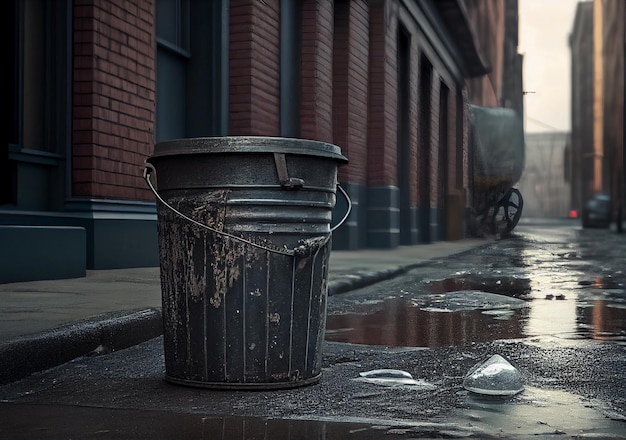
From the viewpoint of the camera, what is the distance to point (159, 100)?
33.0 feet

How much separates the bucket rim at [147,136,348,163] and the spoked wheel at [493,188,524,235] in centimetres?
2190

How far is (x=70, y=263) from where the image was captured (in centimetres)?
718

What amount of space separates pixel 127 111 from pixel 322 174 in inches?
202

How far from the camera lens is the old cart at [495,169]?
25219 mm

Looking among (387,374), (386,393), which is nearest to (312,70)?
(387,374)

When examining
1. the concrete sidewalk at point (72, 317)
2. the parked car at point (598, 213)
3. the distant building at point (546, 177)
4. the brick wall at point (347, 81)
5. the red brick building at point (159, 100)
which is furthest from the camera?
the distant building at point (546, 177)

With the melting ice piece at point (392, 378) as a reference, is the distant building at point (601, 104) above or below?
above

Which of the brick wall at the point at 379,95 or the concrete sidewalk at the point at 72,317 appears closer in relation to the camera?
the concrete sidewalk at the point at 72,317

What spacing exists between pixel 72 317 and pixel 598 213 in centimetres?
3627

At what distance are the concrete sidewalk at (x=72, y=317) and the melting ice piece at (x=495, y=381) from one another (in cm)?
189

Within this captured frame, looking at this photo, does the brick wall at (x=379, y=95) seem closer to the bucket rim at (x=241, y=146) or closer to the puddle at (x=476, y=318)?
the puddle at (x=476, y=318)

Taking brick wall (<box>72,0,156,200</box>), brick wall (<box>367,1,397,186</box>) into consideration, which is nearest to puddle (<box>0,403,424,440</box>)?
brick wall (<box>72,0,156,200</box>)

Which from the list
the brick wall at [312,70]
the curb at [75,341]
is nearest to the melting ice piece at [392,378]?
the curb at [75,341]

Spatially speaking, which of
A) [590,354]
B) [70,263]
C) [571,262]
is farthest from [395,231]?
[590,354]
